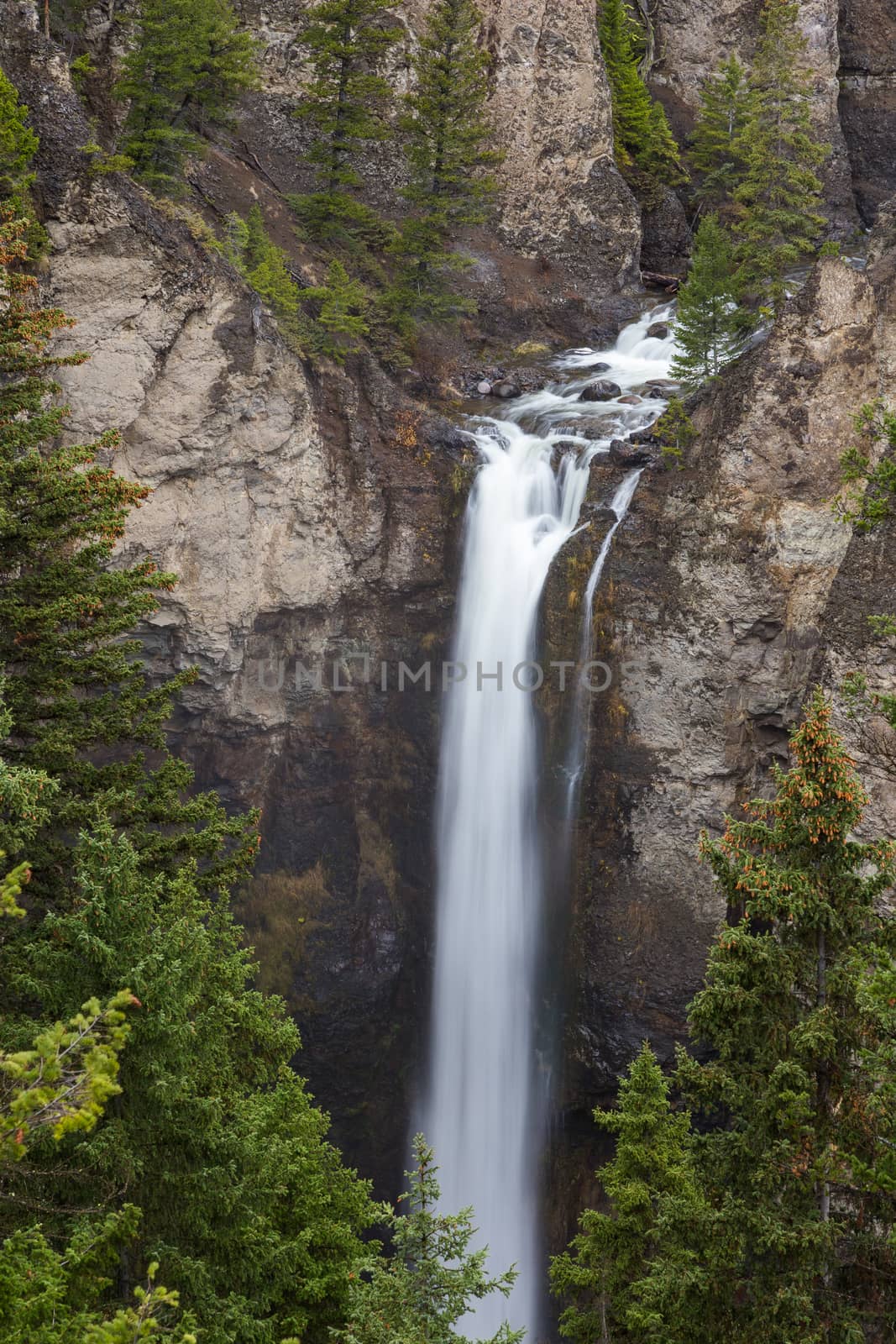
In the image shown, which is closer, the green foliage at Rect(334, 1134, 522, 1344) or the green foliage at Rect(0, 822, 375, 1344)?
the green foliage at Rect(334, 1134, 522, 1344)

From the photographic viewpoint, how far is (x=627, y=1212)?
540 inches

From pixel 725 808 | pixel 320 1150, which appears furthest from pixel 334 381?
pixel 320 1150

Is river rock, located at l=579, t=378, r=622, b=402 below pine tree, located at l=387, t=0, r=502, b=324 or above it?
below

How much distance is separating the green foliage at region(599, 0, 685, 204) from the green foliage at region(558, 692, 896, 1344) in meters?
31.6

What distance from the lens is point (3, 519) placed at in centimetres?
1143

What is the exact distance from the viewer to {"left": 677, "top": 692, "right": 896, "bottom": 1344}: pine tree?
9.50 metres

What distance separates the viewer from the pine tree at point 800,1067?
374 inches

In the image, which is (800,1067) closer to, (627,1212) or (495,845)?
(627,1212)

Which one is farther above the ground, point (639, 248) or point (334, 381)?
point (639, 248)

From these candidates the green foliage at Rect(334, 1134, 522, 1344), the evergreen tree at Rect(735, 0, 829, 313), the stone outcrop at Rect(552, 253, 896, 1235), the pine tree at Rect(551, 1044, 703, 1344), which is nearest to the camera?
the green foliage at Rect(334, 1134, 522, 1344)

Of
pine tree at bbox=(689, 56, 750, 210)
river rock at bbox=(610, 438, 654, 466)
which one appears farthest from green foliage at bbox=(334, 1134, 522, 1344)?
pine tree at bbox=(689, 56, 750, 210)

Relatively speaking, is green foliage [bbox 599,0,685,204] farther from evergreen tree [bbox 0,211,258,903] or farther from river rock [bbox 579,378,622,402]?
evergreen tree [bbox 0,211,258,903]

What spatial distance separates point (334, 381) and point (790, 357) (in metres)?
10.9

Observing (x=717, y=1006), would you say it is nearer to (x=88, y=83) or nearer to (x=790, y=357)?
(x=790, y=357)
